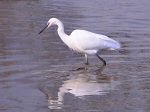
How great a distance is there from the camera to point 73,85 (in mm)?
11664

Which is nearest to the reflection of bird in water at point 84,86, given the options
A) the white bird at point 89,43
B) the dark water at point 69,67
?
the dark water at point 69,67

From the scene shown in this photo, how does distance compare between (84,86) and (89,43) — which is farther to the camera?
(89,43)

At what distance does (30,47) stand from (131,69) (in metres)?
3.26

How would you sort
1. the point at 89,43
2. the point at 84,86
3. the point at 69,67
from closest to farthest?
the point at 84,86
the point at 69,67
the point at 89,43

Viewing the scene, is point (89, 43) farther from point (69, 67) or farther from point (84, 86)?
point (84, 86)

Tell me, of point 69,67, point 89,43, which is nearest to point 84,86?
point 69,67

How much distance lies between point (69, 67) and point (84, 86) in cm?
187

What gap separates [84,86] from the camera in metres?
11.5

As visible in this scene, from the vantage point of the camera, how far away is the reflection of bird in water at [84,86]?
34.8ft

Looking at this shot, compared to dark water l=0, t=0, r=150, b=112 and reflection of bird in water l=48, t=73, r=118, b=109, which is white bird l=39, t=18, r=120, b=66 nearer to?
dark water l=0, t=0, r=150, b=112

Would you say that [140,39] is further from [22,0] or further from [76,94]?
[22,0]

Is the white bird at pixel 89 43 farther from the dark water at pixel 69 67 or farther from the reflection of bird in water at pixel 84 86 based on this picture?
the reflection of bird in water at pixel 84 86

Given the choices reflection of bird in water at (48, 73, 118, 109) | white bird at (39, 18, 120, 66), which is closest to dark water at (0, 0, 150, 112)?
reflection of bird in water at (48, 73, 118, 109)

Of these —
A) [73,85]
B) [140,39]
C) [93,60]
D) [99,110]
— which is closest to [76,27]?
[140,39]
